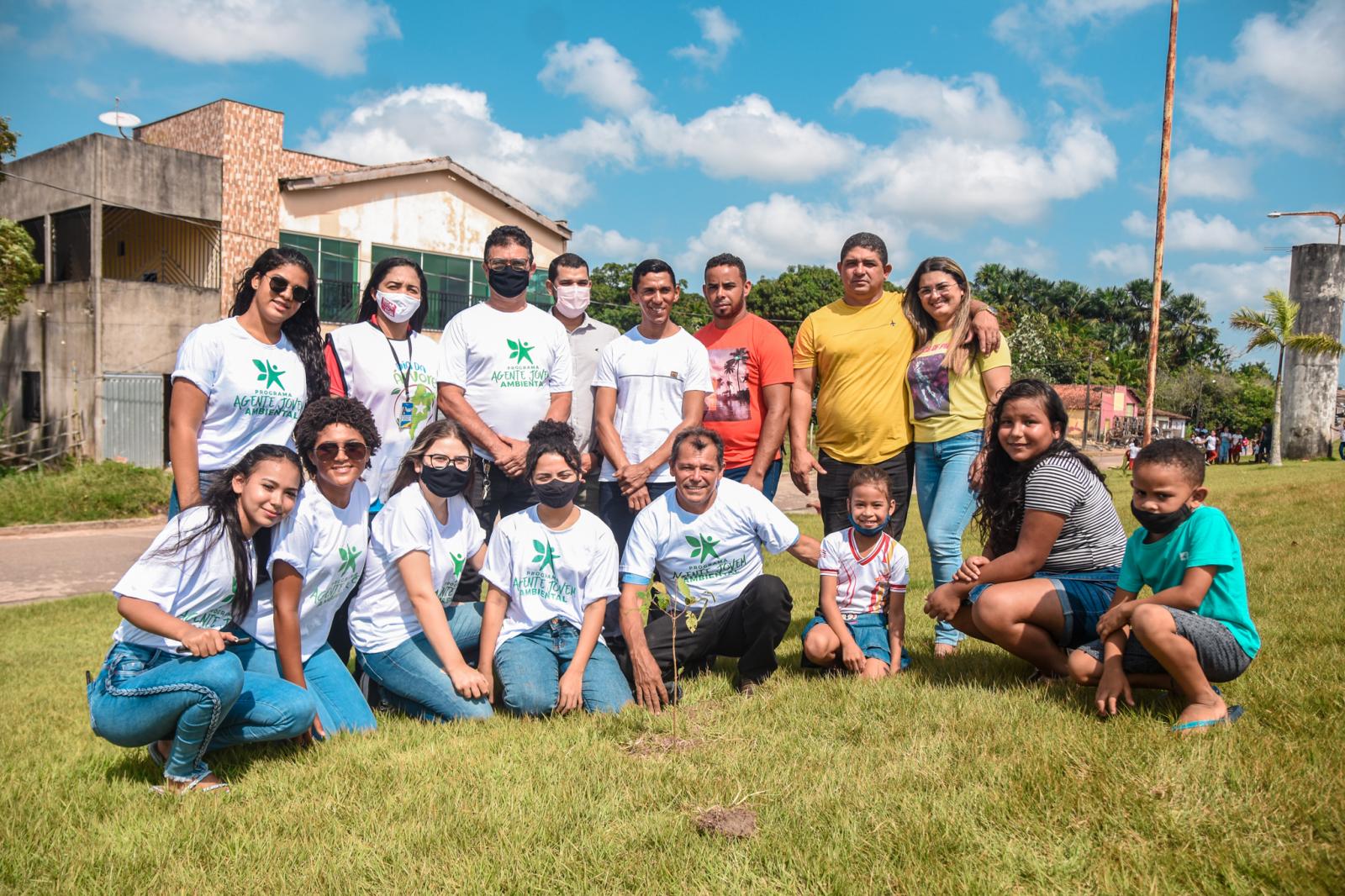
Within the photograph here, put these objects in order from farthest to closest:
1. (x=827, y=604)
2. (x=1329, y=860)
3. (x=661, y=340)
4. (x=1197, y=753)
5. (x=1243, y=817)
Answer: (x=661, y=340) → (x=827, y=604) → (x=1197, y=753) → (x=1243, y=817) → (x=1329, y=860)

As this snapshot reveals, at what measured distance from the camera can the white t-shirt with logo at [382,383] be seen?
554 cm

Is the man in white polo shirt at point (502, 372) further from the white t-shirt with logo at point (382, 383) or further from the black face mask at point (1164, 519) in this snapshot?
the black face mask at point (1164, 519)

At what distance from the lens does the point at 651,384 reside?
6086 mm

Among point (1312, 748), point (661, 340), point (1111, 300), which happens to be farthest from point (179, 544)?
point (1111, 300)

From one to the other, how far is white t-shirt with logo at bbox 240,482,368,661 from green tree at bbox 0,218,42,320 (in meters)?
20.0

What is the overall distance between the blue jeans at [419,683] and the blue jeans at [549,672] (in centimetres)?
21

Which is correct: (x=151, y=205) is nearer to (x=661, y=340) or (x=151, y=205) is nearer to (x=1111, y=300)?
(x=661, y=340)

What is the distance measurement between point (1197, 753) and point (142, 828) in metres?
3.99

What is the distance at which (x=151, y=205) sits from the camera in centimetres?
2227

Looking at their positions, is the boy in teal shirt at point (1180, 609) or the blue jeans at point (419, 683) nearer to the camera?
the boy in teal shirt at point (1180, 609)

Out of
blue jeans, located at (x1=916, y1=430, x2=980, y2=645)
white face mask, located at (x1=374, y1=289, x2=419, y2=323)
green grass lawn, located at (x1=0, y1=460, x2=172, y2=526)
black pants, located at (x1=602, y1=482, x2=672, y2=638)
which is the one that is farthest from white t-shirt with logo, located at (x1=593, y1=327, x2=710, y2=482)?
green grass lawn, located at (x1=0, y1=460, x2=172, y2=526)

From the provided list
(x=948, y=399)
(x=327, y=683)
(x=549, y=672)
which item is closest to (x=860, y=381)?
(x=948, y=399)

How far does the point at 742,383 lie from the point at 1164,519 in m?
2.92

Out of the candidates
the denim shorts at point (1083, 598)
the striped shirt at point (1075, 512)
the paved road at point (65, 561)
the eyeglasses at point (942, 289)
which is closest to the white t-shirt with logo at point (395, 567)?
the denim shorts at point (1083, 598)
